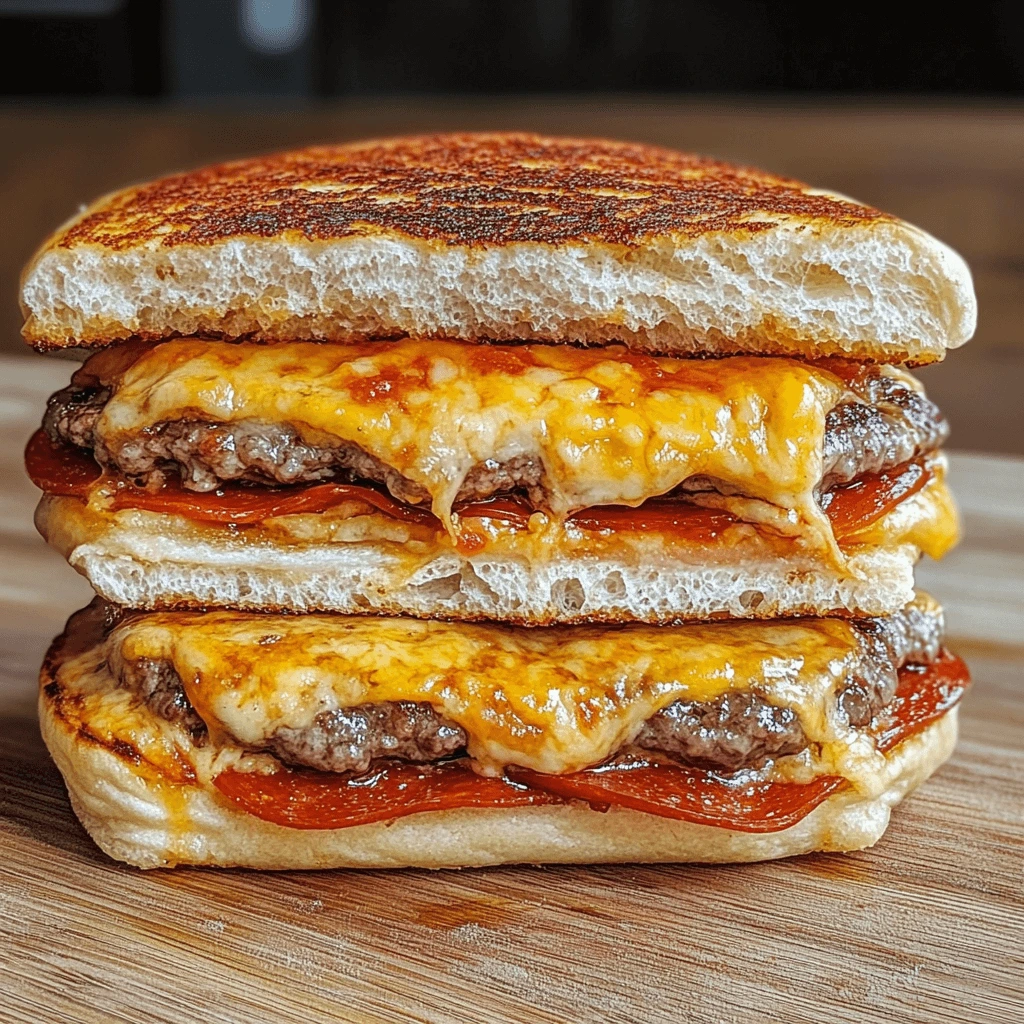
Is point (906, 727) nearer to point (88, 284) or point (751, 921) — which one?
point (751, 921)

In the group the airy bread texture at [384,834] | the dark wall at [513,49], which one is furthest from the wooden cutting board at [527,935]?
the dark wall at [513,49]

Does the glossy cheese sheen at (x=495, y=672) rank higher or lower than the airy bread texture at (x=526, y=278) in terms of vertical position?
lower

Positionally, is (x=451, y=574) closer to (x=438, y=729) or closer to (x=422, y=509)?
(x=422, y=509)

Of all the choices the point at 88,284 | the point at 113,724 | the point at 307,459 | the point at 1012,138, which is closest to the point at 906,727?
the point at 307,459

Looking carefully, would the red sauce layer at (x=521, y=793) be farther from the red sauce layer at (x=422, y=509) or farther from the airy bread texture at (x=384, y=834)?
the red sauce layer at (x=422, y=509)

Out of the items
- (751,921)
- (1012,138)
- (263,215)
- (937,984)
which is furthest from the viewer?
(1012,138)

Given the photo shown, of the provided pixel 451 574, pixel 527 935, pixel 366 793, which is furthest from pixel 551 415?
pixel 527 935
